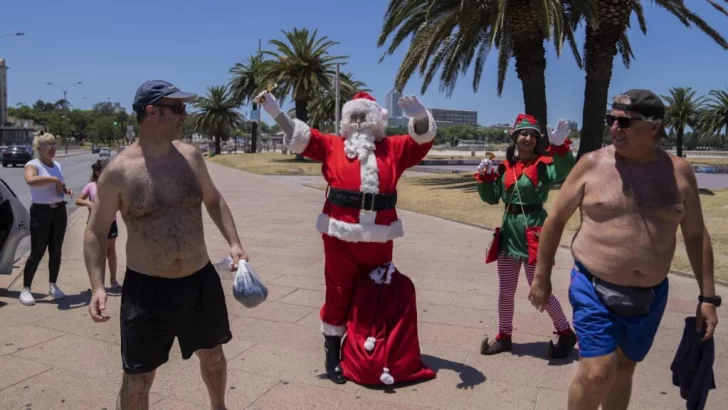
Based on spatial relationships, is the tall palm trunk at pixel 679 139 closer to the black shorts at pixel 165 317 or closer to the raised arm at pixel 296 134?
the raised arm at pixel 296 134

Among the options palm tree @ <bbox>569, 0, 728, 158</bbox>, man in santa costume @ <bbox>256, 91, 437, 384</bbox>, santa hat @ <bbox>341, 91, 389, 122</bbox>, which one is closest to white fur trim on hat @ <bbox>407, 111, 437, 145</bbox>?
man in santa costume @ <bbox>256, 91, 437, 384</bbox>

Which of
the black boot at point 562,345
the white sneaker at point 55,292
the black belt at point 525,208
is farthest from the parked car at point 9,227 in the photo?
the black boot at point 562,345

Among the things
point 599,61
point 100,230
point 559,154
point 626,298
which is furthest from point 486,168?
point 599,61

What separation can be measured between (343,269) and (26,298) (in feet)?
11.4

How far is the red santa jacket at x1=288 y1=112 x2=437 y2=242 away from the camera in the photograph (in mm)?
4004

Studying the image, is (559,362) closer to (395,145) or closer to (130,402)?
(395,145)

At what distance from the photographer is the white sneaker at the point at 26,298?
223 inches

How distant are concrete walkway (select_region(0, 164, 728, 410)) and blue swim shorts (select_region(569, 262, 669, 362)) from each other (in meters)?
0.90

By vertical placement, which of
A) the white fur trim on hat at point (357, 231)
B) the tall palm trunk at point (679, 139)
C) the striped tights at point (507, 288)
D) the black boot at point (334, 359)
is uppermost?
the tall palm trunk at point (679, 139)

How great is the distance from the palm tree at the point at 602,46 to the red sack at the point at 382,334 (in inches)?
492

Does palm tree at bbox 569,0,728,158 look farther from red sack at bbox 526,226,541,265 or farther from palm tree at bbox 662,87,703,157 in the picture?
palm tree at bbox 662,87,703,157

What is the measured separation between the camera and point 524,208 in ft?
14.7

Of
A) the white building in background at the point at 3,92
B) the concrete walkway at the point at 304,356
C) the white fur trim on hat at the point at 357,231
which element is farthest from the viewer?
the white building in background at the point at 3,92

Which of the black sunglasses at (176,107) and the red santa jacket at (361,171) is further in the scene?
the red santa jacket at (361,171)
